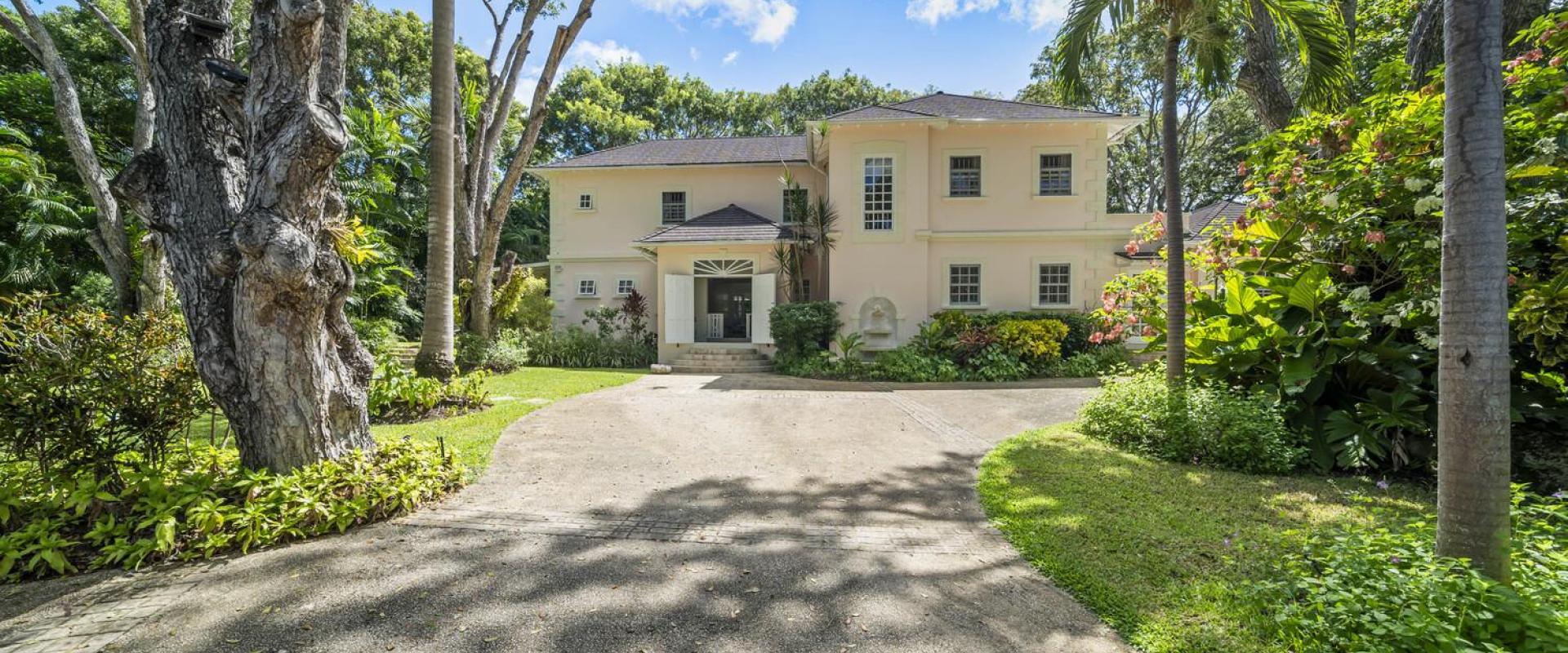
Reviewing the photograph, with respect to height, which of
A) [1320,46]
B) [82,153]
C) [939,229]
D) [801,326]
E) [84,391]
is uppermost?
[82,153]

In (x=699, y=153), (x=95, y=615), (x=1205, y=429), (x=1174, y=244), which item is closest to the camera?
(x=95, y=615)

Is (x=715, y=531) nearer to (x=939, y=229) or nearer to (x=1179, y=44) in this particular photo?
(x=1179, y=44)

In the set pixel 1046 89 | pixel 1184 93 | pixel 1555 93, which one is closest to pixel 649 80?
pixel 1046 89

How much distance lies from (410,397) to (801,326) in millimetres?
8255

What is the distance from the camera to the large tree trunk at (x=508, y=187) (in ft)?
35.9

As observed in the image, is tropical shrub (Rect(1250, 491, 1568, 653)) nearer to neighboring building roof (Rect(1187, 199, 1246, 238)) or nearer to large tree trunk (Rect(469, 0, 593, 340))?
large tree trunk (Rect(469, 0, 593, 340))

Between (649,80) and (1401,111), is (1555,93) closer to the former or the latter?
(1401,111)

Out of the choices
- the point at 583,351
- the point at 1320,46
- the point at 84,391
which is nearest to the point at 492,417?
the point at 84,391

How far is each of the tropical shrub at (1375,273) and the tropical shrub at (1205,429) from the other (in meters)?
0.30

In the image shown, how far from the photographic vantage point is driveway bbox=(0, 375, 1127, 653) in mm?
2695

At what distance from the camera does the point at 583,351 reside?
630 inches

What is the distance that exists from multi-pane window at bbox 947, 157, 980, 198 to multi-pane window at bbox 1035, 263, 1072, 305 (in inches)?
107

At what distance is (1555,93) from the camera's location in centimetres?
434

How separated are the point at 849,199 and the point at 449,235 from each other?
9.34 m
